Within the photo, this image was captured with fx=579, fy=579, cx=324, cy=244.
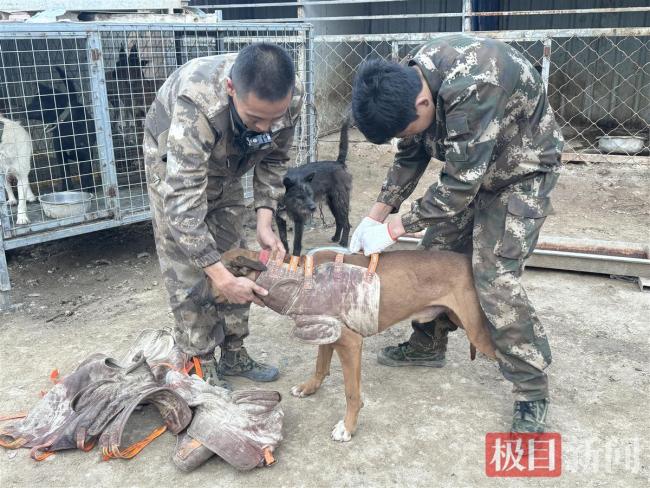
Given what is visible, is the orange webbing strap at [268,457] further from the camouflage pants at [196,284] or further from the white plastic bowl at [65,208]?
the white plastic bowl at [65,208]

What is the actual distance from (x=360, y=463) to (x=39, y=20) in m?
4.58

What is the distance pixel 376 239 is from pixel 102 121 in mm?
3020

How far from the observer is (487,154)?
2.44m

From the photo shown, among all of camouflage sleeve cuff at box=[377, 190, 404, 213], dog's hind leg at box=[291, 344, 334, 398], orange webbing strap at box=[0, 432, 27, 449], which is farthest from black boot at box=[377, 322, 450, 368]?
orange webbing strap at box=[0, 432, 27, 449]

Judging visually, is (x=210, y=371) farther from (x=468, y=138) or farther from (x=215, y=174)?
(x=468, y=138)

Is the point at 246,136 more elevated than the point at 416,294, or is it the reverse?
the point at 246,136

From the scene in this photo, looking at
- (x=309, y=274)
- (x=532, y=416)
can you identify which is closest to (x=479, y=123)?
(x=309, y=274)

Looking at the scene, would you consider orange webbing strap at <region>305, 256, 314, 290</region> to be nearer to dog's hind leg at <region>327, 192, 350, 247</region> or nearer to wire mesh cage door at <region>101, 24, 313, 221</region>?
wire mesh cage door at <region>101, 24, 313, 221</region>

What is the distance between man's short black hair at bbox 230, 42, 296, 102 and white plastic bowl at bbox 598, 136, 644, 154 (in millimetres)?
6919

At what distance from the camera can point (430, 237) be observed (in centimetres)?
322

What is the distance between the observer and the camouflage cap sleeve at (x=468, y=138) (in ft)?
7.81

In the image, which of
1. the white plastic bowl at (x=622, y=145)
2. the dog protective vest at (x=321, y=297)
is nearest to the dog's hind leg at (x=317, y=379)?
the dog protective vest at (x=321, y=297)

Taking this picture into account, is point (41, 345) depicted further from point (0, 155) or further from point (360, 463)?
point (360, 463)

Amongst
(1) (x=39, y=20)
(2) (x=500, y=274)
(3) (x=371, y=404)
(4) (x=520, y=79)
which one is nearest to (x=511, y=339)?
(2) (x=500, y=274)
